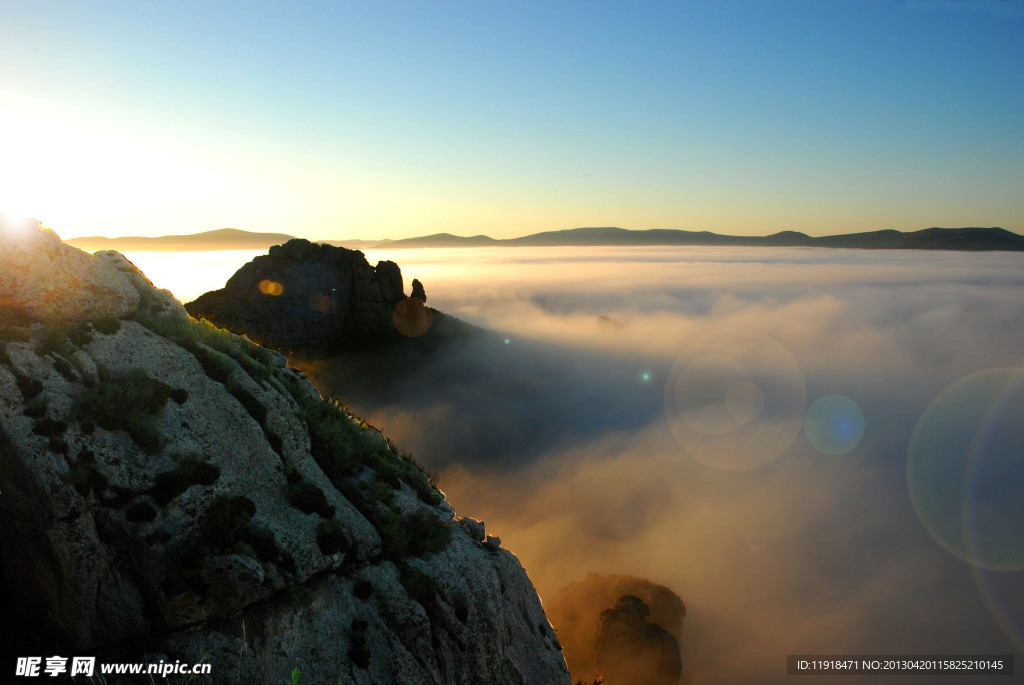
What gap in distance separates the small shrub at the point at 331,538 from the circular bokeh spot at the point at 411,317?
14416 cm

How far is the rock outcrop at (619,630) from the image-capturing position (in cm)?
6869

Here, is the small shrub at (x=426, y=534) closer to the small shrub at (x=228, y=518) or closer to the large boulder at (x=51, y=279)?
the small shrub at (x=228, y=518)

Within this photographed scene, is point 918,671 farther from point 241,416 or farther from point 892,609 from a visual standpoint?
point 241,416

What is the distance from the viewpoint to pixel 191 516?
10.5 metres

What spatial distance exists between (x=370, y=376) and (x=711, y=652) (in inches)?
4487

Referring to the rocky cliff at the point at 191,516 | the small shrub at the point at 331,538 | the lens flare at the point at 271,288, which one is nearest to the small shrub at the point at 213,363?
the rocky cliff at the point at 191,516

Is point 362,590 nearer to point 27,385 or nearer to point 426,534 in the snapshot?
point 426,534

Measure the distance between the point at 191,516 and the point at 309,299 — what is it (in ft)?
402

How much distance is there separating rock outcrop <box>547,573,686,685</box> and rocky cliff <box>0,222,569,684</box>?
206 ft

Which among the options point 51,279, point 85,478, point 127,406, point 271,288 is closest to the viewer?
point 85,478

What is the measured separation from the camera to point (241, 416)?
12750mm

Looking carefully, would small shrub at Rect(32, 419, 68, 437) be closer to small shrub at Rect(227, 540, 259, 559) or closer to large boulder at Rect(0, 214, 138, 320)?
large boulder at Rect(0, 214, 138, 320)

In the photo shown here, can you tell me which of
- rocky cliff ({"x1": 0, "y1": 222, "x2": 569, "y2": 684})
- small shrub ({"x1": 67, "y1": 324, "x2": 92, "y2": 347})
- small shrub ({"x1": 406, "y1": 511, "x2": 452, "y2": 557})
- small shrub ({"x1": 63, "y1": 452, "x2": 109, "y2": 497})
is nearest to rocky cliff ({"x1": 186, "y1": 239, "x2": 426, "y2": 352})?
rocky cliff ({"x1": 0, "y1": 222, "x2": 569, "y2": 684})

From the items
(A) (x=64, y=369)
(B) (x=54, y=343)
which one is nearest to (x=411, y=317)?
(B) (x=54, y=343)
